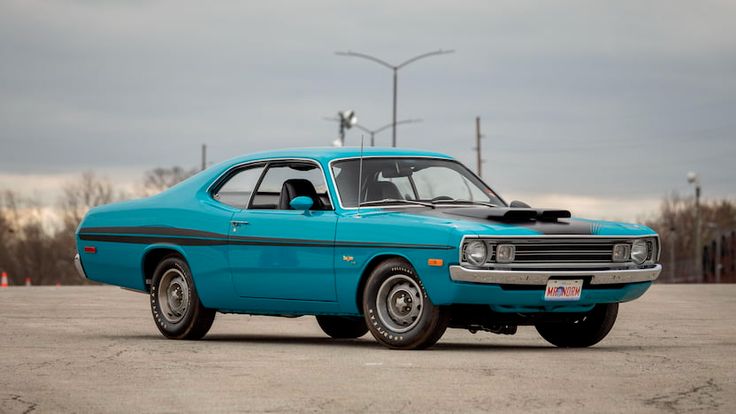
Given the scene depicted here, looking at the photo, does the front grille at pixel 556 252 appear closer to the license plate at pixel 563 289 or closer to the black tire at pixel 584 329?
the license plate at pixel 563 289

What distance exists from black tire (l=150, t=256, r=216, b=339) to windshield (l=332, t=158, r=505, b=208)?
1.92 metres

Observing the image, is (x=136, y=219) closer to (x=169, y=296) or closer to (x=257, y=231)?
(x=169, y=296)

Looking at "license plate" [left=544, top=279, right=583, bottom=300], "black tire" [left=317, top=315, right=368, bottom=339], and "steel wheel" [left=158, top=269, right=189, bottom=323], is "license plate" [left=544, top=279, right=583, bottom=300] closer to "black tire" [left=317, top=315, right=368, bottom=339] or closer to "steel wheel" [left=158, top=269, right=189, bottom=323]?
"black tire" [left=317, top=315, right=368, bottom=339]

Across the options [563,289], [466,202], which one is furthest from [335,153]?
[563,289]

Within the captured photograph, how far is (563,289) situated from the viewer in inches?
458

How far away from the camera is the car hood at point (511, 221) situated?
37.6ft

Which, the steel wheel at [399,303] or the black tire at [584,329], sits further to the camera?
the black tire at [584,329]

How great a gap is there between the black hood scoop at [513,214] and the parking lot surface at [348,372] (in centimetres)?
108

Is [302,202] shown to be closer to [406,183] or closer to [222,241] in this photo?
[406,183]

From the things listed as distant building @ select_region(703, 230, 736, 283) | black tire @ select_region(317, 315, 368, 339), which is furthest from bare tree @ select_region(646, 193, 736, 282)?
black tire @ select_region(317, 315, 368, 339)

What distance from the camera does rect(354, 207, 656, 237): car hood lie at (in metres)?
11.5

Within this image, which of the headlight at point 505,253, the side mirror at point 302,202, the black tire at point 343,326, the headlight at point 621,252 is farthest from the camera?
the black tire at point 343,326

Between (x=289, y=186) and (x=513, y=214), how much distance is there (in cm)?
229

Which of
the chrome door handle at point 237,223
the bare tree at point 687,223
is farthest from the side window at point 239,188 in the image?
the bare tree at point 687,223
